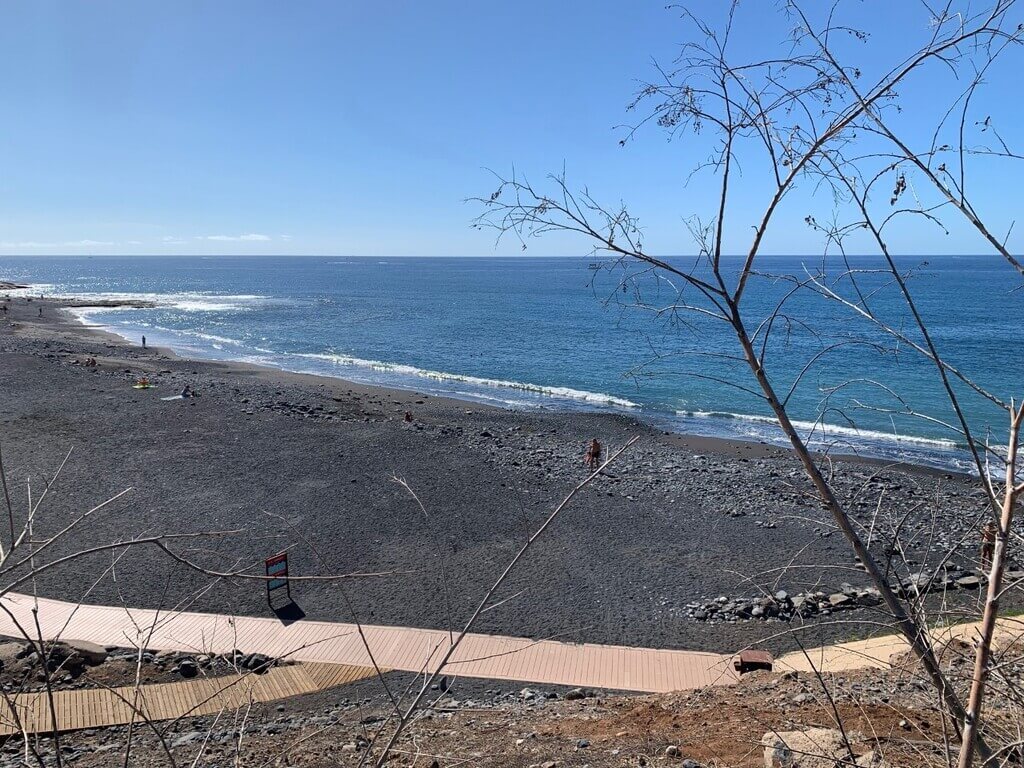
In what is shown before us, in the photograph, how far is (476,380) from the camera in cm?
4050

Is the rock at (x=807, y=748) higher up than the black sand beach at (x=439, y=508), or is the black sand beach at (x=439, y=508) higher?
the rock at (x=807, y=748)

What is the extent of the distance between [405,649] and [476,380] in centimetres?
3036

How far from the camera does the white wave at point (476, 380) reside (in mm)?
34688

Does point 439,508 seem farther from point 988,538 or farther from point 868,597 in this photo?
point 988,538

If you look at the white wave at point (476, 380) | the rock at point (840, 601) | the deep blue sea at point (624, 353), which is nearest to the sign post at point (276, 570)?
the deep blue sea at point (624, 353)

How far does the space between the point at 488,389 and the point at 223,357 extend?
2062 cm

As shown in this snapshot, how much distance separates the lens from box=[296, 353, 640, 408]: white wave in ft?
114

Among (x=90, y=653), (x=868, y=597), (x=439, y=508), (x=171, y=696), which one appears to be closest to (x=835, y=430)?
(x=868, y=597)

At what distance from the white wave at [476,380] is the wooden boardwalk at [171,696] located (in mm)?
24818

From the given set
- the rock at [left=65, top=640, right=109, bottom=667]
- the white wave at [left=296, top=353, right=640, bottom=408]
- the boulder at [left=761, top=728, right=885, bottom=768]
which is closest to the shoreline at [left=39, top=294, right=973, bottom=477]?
the white wave at [left=296, top=353, right=640, bottom=408]

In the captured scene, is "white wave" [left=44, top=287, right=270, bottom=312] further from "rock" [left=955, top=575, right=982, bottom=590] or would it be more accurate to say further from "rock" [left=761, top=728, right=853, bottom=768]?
"rock" [left=761, top=728, right=853, bottom=768]

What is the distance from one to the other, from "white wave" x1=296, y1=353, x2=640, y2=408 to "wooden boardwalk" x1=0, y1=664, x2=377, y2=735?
977 inches

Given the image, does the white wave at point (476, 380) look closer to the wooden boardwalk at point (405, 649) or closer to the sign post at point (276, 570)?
the wooden boardwalk at point (405, 649)

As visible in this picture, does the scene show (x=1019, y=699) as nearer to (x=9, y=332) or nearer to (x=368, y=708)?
(x=368, y=708)
